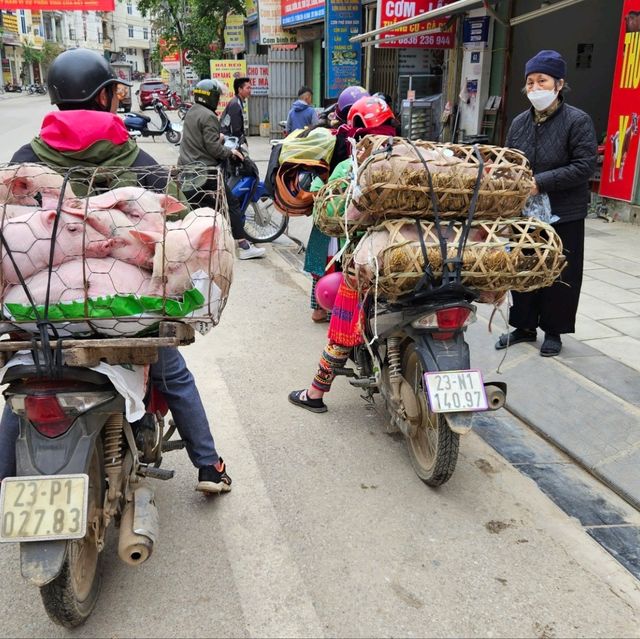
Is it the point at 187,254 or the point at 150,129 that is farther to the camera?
the point at 150,129

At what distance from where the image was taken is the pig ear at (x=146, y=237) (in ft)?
6.92

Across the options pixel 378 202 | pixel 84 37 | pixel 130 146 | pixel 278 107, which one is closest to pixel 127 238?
pixel 130 146

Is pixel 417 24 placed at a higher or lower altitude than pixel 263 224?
higher

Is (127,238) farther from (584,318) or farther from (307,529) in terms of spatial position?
(584,318)

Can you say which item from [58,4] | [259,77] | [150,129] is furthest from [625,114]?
[58,4]

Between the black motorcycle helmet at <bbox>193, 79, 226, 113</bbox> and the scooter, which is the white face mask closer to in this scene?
the black motorcycle helmet at <bbox>193, 79, 226, 113</bbox>

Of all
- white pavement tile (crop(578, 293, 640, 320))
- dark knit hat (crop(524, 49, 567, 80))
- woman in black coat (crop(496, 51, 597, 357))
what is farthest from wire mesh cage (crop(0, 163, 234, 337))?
white pavement tile (crop(578, 293, 640, 320))

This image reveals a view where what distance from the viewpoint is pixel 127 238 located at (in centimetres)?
214

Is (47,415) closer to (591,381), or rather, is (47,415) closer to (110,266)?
(110,266)

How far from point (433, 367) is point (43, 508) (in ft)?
5.31

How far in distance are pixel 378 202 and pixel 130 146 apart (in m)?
1.01

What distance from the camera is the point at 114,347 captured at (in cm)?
207

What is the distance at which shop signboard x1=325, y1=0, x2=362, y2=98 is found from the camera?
47.3 feet

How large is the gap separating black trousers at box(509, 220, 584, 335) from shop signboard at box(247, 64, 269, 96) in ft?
55.1
